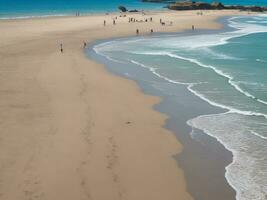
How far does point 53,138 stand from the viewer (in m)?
15.7

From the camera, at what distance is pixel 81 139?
15.7 meters

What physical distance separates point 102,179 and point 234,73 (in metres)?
17.1

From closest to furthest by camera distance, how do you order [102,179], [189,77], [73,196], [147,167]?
[73,196]
[102,179]
[147,167]
[189,77]

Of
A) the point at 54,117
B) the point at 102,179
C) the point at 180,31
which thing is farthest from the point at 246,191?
the point at 180,31

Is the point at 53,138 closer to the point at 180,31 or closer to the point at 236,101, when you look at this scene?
the point at 236,101

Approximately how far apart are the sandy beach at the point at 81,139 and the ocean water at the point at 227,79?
1815 millimetres

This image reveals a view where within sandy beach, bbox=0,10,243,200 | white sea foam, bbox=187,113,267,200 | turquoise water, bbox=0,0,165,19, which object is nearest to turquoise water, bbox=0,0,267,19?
turquoise water, bbox=0,0,165,19

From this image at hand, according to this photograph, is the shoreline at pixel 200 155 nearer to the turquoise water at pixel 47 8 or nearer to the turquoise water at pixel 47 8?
the turquoise water at pixel 47 8

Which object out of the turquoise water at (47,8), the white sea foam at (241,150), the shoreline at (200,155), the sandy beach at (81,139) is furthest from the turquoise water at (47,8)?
the white sea foam at (241,150)

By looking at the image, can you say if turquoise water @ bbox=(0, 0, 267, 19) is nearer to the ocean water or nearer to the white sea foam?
the ocean water

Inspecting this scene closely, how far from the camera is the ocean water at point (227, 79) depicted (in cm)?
1374

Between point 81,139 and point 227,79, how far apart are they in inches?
494

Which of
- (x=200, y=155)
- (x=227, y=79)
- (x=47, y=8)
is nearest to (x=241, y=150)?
(x=200, y=155)

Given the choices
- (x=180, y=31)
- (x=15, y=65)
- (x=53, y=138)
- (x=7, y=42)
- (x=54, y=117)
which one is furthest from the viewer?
(x=180, y=31)
